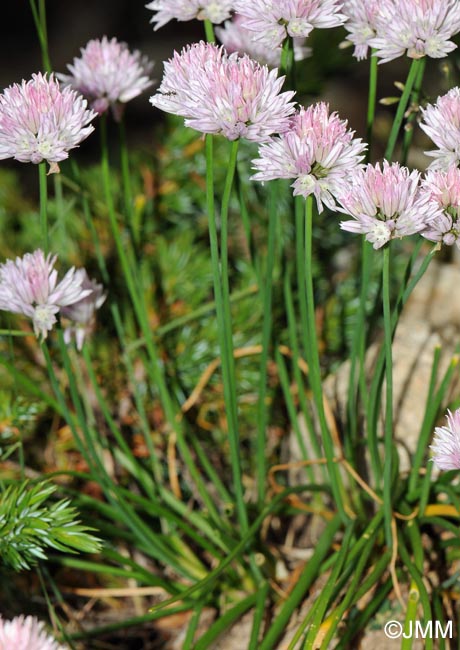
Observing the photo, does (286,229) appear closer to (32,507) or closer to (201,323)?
(201,323)

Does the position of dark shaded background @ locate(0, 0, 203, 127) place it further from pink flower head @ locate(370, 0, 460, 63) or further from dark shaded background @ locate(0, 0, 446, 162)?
pink flower head @ locate(370, 0, 460, 63)

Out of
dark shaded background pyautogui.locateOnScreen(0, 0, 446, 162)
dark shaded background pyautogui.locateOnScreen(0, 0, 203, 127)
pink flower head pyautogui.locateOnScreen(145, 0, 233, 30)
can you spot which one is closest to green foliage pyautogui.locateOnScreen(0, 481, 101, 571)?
pink flower head pyautogui.locateOnScreen(145, 0, 233, 30)

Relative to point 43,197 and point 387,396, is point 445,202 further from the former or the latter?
point 43,197

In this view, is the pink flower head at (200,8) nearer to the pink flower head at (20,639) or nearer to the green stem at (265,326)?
the green stem at (265,326)

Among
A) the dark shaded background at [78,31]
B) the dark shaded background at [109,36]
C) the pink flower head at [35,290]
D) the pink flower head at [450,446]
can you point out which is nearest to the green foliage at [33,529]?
the pink flower head at [35,290]

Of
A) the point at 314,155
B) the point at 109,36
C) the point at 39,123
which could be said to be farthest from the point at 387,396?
the point at 109,36

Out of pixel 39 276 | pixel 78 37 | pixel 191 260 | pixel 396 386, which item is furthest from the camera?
pixel 78 37

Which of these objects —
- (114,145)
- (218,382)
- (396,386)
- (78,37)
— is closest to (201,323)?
(218,382)
